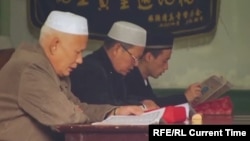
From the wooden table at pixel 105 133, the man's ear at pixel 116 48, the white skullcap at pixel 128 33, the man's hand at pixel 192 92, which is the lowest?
the man's hand at pixel 192 92

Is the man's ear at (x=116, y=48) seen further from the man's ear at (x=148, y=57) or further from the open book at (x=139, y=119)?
the open book at (x=139, y=119)

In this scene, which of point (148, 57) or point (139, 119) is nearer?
→ point (139, 119)

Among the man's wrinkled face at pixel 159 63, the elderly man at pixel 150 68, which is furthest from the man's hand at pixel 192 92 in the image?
the man's wrinkled face at pixel 159 63

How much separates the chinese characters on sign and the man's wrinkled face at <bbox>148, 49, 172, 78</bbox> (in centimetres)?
8

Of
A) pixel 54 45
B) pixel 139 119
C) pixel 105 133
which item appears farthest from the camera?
pixel 54 45

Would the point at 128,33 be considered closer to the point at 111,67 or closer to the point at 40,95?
the point at 111,67

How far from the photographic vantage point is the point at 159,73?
2.50m

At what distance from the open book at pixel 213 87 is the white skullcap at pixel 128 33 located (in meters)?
0.27

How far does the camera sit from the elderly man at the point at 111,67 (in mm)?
2457

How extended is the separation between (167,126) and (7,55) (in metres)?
0.60

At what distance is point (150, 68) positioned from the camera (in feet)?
8.27

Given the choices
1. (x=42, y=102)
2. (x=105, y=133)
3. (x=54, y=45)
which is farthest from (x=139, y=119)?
(x=54, y=45)

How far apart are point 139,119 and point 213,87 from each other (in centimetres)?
41

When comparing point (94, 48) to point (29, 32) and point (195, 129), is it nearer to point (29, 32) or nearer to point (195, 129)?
point (29, 32)
